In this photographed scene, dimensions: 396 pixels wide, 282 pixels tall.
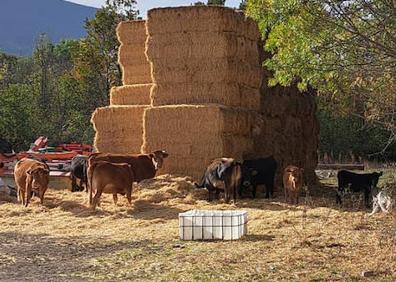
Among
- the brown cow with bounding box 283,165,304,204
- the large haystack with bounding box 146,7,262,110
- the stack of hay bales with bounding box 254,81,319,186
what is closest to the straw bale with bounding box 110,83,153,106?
the large haystack with bounding box 146,7,262,110

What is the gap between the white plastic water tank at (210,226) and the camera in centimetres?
1041

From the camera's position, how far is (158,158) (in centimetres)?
1614

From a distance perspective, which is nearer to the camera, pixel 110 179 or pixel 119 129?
pixel 110 179

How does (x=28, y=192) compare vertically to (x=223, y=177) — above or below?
below

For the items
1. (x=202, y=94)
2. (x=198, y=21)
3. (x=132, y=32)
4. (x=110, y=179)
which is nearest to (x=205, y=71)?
(x=202, y=94)

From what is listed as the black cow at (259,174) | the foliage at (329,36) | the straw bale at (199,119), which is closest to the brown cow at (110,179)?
the straw bale at (199,119)

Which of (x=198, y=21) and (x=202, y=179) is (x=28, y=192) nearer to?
(x=202, y=179)

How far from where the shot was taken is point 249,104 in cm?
1811

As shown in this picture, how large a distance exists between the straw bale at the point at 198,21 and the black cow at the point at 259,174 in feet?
11.0

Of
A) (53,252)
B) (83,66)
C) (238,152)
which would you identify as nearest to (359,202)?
(238,152)

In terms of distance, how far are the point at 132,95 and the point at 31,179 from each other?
512 centimetres

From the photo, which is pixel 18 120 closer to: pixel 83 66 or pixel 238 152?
pixel 83 66

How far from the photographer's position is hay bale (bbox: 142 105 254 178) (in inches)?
654

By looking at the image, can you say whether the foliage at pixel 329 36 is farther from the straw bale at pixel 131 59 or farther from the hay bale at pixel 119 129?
the straw bale at pixel 131 59
